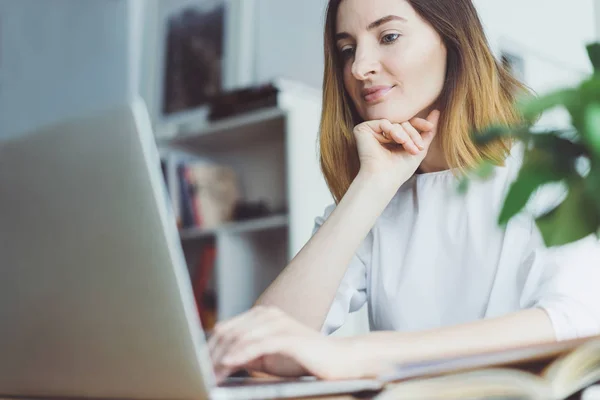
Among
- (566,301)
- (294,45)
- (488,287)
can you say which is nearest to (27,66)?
(294,45)

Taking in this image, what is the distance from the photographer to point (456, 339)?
779 mm

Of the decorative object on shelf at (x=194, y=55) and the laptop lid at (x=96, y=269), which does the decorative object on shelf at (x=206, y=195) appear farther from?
the laptop lid at (x=96, y=269)

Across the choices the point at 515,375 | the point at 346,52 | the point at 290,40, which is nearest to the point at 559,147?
the point at 515,375

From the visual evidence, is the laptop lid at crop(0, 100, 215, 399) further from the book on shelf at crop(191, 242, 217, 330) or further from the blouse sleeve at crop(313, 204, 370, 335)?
the book on shelf at crop(191, 242, 217, 330)

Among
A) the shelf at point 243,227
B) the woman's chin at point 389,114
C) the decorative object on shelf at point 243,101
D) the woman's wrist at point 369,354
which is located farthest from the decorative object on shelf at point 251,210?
the woman's wrist at point 369,354

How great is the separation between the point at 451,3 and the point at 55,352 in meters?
1.11

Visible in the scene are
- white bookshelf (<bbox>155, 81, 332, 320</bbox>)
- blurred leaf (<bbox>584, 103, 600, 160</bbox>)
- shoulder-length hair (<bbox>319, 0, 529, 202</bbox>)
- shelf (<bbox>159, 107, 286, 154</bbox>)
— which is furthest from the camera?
shelf (<bbox>159, 107, 286, 154</bbox>)

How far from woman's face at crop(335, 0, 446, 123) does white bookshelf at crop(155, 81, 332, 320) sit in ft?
3.49

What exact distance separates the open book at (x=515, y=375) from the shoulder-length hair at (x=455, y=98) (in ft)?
2.51

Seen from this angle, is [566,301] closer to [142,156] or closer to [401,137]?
[401,137]

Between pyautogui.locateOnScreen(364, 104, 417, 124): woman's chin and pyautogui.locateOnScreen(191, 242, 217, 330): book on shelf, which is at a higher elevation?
pyautogui.locateOnScreen(364, 104, 417, 124): woman's chin

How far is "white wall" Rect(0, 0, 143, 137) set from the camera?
4.14 m

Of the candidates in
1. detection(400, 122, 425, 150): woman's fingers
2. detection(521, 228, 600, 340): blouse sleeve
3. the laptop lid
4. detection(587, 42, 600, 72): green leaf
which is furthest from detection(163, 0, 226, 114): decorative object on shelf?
detection(587, 42, 600, 72): green leaf

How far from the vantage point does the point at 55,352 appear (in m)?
0.61
